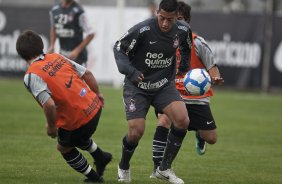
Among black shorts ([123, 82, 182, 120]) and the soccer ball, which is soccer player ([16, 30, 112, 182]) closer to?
black shorts ([123, 82, 182, 120])

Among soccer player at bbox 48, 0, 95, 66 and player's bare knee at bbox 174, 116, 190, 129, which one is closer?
player's bare knee at bbox 174, 116, 190, 129

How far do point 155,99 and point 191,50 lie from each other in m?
1.02

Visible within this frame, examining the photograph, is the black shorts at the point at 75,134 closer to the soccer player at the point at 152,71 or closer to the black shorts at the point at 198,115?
the soccer player at the point at 152,71

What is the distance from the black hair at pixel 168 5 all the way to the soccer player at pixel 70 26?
5590mm

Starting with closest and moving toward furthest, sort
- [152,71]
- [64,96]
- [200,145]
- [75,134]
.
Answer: [64,96] < [75,134] < [152,71] < [200,145]

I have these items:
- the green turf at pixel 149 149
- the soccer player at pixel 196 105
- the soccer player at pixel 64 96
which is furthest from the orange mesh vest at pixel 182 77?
the soccer player at pixel 64 96

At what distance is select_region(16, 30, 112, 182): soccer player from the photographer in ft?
25.4

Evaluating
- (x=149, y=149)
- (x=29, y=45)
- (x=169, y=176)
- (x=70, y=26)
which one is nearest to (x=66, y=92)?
(x=29, y=45)

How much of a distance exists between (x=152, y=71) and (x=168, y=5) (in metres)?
0.81

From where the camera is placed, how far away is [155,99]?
8883 mm

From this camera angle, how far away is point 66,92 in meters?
7.99

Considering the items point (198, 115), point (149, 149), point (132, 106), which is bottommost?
point (149, 149)

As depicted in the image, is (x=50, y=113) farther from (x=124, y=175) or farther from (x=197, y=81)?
(x=197, y=81)

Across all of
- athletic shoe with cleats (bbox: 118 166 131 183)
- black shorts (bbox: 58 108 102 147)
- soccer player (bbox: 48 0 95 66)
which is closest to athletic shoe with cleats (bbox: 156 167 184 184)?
athletic shoe with cleats (bbox: 118 166 131 183)
